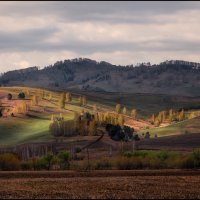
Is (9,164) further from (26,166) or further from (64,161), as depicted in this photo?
(64,161)

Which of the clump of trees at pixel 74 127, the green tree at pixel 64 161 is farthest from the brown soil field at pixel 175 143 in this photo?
the green tree at pixel 64 161

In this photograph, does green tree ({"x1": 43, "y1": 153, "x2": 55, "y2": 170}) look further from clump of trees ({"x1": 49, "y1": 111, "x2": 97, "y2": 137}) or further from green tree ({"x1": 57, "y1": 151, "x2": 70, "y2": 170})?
clump of trees ({"x1": 49, "y1": 111, "x2": 97, "y2": 137})

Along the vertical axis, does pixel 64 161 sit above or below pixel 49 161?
below

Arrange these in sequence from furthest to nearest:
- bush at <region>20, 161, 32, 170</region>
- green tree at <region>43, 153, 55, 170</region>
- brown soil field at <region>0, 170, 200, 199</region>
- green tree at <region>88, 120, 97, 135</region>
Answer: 1. green tree at <region>88, 120, 97, 135</region>
2. green tree at <region>43, 153, 55, 170</region>
3. bush at <region>20, 161, 32, 170</region>
4. brown soil field at <region>0, 170, 200, 199</region>

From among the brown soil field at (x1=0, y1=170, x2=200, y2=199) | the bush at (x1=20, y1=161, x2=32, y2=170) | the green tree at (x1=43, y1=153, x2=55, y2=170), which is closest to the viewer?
the brown soil field at (x1=0, y1=170, x2=200, y2=199)

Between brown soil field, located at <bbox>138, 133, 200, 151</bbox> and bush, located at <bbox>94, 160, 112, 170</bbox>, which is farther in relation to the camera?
brown soil field, located at <bbox>138, 133, 200, 151</bbox>

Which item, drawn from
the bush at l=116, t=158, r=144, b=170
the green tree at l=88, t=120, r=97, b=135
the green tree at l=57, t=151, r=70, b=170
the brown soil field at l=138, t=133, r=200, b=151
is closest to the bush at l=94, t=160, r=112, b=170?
the bush at l=116, t=158, r=144, b=170

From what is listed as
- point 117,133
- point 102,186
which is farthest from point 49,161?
point 117,133

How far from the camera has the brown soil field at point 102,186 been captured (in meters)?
52.2

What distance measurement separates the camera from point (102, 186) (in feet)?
196

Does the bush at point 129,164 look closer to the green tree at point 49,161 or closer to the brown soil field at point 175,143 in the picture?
the green tree at point 49,161

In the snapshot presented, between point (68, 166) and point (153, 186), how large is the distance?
35689mm

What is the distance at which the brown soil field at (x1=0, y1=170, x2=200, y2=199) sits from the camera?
52.2 metres

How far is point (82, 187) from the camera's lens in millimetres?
59312
